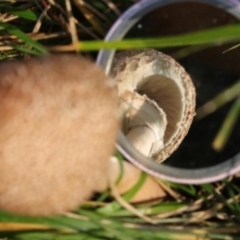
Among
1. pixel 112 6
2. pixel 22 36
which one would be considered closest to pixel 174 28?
pixel 112 6

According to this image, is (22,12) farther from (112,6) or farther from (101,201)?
(101,201)

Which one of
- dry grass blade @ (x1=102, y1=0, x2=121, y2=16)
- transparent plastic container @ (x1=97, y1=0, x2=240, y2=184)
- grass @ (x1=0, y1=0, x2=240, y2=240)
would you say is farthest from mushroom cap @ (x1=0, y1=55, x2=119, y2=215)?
dry grass blade @ (x1=102, y1=0, x2=121, y2=16)

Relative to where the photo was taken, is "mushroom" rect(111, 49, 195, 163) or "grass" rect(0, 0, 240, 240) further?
"mushroom" rect(111, 49, 195, 163)

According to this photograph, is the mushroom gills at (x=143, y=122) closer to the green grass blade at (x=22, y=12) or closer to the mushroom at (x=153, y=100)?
the mushroom at (x=153, y=100)

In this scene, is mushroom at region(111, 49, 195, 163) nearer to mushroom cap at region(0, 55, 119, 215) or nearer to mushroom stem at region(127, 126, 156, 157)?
mushroom stem at region(127, 126, 156, 157)

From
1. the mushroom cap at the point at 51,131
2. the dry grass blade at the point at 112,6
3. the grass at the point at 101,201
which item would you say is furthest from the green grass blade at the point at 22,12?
the mushroom cap at the point at 51,131

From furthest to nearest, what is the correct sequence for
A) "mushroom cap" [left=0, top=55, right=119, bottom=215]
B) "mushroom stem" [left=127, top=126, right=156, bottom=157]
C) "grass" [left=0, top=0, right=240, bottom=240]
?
"mushroom stem" [left=127, top=126, right=156, bottom=157]
"grass" [left=0, top=0, right=240, bottom=240]
"mushroom cap" [left=0, top=55, right=119, bottom=215]

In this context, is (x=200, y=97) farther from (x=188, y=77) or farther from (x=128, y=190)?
(x=128, y=190)

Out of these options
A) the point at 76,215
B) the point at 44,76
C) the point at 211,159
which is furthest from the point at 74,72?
the point at 211,159
